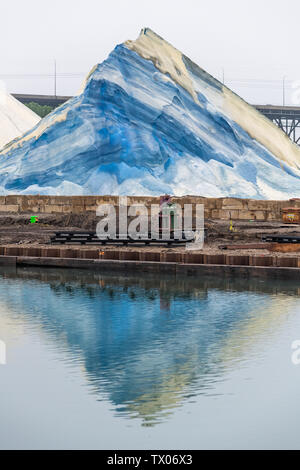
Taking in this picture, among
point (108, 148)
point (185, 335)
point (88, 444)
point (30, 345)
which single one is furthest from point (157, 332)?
point (108, 148)

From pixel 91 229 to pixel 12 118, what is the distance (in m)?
78.7

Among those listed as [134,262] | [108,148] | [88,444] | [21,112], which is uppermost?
[21,112]

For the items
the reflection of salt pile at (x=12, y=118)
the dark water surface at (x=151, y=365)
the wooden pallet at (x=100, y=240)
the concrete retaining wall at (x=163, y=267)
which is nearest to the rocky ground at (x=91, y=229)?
the wooden pallet at (x=100, y=240)

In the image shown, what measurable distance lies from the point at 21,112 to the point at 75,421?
109102 mm

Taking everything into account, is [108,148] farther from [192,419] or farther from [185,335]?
[192,419]

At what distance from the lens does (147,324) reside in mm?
18828

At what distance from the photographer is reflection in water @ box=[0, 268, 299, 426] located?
1319cm

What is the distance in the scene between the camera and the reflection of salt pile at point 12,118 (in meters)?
109

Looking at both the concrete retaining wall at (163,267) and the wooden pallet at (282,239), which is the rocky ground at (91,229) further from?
the concrete retaining wall at (163,267)

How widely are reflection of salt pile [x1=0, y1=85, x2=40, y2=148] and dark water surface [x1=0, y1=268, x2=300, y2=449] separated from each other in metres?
86.6

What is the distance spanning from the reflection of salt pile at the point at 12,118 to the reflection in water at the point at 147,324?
84.5 meters

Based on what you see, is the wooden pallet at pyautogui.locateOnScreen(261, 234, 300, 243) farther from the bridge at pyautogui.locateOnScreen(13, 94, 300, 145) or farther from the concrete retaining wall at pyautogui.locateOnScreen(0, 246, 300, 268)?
the bridge at pyautogui.locateOnScreen(13, 94, 300, 145)

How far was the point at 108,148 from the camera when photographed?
60.6m

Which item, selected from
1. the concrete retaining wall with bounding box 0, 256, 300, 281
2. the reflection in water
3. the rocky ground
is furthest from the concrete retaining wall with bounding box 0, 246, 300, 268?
the rocky ground
